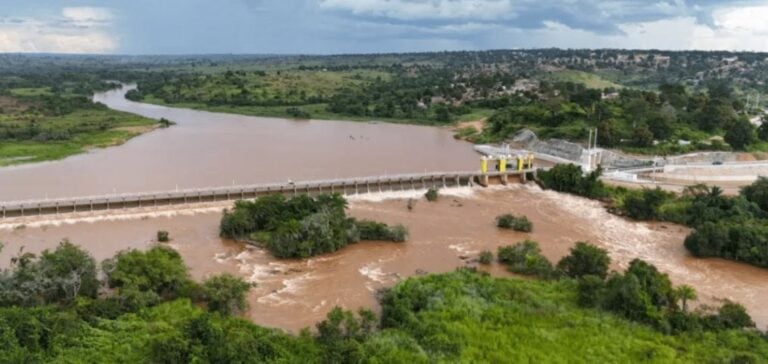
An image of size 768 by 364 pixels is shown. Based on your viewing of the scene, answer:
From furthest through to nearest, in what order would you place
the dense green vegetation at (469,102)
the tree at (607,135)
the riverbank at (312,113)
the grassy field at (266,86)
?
the grassy field at (266,86)
the riverbank at (312,113)
the dense green vegetation at (469,102)
the tree at (607,135)

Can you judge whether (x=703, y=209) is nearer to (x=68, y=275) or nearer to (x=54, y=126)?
(x=68, y=275)

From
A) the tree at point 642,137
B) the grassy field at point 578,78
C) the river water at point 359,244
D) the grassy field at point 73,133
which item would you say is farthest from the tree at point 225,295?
the grassy field at point 578,78

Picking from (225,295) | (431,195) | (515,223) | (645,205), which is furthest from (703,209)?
(225,295)

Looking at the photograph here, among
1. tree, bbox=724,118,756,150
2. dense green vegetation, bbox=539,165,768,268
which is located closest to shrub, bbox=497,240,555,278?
dense green vegetation, bbox=539,165,768,268

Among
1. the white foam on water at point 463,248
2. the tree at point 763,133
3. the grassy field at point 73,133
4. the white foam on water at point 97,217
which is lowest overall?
the white foam on water at point 463,248

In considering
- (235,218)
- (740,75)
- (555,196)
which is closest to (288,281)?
(235,218)

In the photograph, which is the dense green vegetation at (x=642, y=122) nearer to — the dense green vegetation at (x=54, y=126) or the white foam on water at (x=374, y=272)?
the white foam on water at (x=374, y=272)
